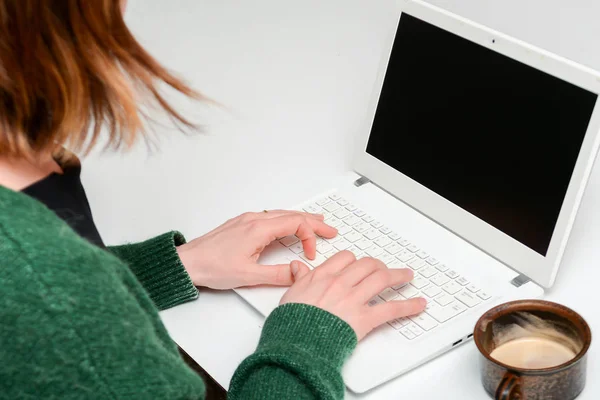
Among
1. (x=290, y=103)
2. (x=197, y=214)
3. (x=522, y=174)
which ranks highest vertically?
(x=522, y=174)

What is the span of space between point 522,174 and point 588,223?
169 millimetres

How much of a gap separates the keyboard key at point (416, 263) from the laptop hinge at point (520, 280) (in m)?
0.11

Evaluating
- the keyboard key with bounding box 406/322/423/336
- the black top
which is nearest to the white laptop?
the keyboard key with bounding box 406/322/423/336

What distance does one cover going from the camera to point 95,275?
55cm

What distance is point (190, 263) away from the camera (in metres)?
0.95

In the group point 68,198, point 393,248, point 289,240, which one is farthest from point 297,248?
point 68,198

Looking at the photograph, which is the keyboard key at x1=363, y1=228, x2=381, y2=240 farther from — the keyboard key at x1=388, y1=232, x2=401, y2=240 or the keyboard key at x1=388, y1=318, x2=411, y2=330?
the keyboard key at x1=388, y1=318, x2=411, y2=330

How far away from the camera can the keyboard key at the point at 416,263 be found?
942 mm

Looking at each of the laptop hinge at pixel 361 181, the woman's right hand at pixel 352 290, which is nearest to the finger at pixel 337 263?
the woman's right hand at pixel 352 290

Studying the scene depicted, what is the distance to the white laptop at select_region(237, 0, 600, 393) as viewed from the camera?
84 centimetres

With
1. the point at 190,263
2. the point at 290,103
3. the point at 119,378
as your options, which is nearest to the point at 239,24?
the point at 290,103

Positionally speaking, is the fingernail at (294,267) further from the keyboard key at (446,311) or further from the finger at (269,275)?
the keyboard key at (446,311)

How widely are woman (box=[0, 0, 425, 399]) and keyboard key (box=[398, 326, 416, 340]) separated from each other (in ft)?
0.06

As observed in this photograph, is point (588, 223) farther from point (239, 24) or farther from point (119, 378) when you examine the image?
point (239, 24)
